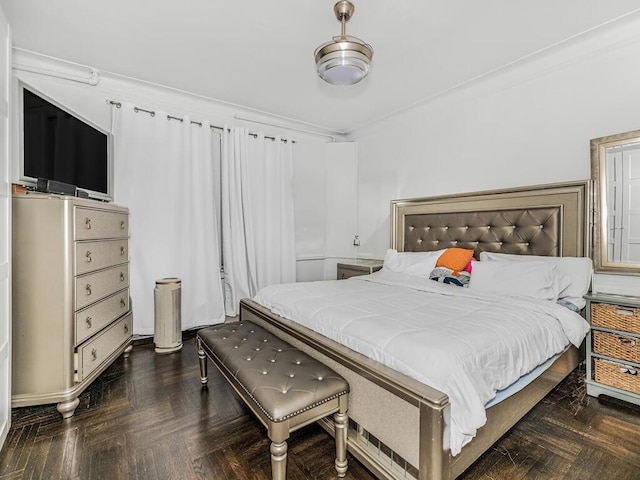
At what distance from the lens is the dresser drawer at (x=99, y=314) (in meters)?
2.10

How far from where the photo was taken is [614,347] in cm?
211

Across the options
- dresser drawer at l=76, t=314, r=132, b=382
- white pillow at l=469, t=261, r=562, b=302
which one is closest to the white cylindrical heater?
dresser drawer at l=76, t=314, r=132, b=382

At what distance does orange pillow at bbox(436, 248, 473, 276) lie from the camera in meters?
2.93

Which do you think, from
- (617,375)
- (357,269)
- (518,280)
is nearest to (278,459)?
(518,280)

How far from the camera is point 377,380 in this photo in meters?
1.39

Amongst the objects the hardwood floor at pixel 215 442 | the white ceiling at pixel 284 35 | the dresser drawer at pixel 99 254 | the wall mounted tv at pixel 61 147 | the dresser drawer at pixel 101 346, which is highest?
the white ceiling at pixel 284 35

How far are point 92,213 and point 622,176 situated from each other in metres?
3.77

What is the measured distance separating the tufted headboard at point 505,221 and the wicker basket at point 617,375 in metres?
0.79

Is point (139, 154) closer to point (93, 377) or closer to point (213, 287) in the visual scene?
point (213, 287)

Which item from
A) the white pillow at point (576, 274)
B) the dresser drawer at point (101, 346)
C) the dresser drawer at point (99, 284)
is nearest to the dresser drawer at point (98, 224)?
the dresser drawer at point (99, 284)

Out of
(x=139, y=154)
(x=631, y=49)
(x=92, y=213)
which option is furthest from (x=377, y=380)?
(x=139, y=154)

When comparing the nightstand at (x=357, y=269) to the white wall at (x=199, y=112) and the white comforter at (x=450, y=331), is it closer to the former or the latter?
the white wall at (x=199, y=112)

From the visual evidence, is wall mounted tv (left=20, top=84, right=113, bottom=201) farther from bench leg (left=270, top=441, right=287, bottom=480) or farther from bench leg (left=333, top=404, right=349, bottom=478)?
bench leg (left=333, top=404, right=349, bottom=478)

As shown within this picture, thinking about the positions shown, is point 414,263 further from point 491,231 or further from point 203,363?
point 203,363
